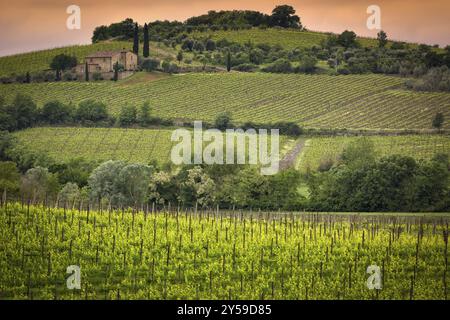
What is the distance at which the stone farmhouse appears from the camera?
413 feet

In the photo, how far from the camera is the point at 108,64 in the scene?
128 metres

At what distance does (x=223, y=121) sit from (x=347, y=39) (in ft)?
167

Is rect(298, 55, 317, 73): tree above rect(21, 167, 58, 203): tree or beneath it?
above

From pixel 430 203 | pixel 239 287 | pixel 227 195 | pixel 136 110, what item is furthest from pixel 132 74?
pixel 239 287

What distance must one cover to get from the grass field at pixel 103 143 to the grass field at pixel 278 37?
54.0 metres

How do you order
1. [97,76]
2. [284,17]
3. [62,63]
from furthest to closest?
[284,17], [62,63], [97,76]

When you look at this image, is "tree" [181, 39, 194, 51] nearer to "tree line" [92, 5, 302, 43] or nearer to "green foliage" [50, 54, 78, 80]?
"tree line" [92, 5, 302, 43]

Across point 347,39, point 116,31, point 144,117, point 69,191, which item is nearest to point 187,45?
point 116,31

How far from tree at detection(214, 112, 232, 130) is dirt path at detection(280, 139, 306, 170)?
1019 cm

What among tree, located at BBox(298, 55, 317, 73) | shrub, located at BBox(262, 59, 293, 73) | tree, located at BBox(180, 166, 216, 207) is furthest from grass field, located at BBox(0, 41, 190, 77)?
tree, located at BBox(180, 166, 216, 207)

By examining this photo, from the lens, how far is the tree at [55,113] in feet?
345

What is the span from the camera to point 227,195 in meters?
74.1

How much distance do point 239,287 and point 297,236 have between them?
8958 millimetres

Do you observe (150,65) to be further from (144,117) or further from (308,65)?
(144,117)
